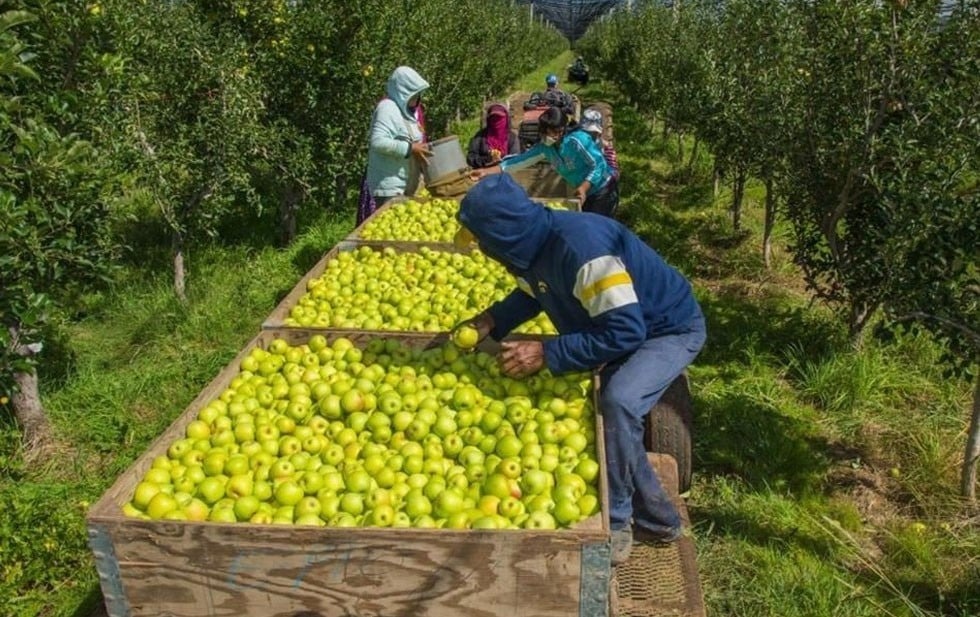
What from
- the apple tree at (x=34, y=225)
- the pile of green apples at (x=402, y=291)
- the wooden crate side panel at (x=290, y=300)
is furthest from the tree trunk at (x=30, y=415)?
the pile of green apples at (x=402, y=291)

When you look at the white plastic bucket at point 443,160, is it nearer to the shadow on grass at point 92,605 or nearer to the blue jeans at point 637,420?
the blue jeans at point 637,420

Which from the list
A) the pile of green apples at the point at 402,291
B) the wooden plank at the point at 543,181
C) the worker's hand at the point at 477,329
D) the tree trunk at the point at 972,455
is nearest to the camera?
the worker's hand at the point at 477,329

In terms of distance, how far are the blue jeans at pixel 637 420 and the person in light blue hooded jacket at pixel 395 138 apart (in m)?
4.11

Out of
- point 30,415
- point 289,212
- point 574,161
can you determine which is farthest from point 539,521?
point 289,212

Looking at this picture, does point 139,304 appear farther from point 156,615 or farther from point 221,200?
point 156,615

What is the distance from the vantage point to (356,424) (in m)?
3.30

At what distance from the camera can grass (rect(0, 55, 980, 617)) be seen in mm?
3820

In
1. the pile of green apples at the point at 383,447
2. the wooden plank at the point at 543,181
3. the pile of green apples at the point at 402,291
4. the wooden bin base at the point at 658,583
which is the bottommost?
the wooden plank at the point at 543,181

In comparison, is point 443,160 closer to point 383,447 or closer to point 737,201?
point 737,201

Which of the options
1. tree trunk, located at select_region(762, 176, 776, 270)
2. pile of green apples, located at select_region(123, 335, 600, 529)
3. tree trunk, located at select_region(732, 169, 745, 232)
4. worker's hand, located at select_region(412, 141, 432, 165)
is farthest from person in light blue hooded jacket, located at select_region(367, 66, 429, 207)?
tree trunk, located at select_region(732, 169, 745, 232)

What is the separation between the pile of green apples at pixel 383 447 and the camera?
268 centimetres

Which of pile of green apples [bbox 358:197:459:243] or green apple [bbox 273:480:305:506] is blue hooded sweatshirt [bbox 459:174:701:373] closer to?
green apple [bbox 273:480:305:506]

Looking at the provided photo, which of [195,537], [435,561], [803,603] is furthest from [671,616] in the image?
[195,537]

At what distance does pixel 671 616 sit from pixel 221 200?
6.09 metres
